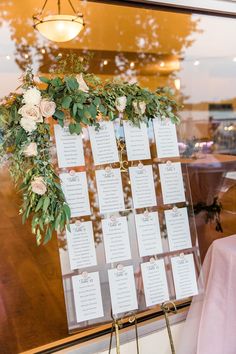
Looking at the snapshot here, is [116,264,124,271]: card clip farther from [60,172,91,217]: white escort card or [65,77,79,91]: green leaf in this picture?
[65,77,79,91]: green leaf

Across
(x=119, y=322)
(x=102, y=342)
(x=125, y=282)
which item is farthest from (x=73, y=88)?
(x=102, y=342)

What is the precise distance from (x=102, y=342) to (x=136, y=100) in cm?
124


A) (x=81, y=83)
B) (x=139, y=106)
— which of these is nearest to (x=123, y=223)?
(x=139, y=106)

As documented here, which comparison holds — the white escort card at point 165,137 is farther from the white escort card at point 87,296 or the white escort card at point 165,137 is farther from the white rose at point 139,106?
the white escort card at point 87,296

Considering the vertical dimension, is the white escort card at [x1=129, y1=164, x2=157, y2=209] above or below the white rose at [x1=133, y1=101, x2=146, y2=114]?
below

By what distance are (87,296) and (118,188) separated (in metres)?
0.48

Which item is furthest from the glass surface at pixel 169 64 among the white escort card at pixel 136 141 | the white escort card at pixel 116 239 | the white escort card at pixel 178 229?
the white escort card at pixel 116 239

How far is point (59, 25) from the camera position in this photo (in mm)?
2691

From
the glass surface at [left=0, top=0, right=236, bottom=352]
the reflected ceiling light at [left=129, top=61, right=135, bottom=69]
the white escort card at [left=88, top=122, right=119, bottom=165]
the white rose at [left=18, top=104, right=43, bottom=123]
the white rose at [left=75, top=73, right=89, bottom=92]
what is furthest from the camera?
the reflected ceiling light at [left=129, top=61, right=135, bottom=69]

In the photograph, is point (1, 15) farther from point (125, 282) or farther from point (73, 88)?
point (125, 282)

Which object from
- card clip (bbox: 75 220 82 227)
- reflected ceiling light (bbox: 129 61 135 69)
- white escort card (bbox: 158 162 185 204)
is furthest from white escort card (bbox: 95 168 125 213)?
reflected ceiling light (bbox: 129 61 135 69)

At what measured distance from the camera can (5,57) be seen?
418cm

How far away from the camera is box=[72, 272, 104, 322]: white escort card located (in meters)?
1.35

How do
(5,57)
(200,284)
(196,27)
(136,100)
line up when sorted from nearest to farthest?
(136,100), (200,284), (196,27), (5,57)
